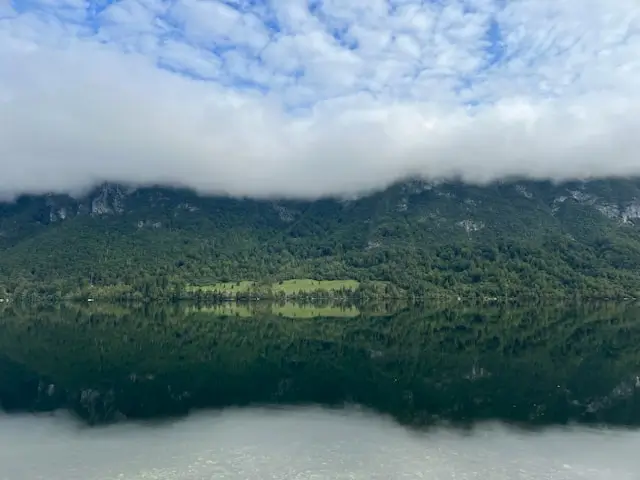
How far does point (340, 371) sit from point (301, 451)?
1106 inches

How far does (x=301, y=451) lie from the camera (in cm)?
3195

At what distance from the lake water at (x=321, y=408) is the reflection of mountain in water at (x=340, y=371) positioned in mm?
241

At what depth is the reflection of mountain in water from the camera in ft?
145

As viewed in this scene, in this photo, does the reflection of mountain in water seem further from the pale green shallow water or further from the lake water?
the pale green shallow water

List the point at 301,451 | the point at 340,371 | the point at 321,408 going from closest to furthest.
→ the point at 301,451 → the point at 321,408 → the point at 340,371

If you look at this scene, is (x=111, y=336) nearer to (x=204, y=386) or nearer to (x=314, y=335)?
(x=314, y=335)

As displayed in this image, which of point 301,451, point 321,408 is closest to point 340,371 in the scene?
point 321,408

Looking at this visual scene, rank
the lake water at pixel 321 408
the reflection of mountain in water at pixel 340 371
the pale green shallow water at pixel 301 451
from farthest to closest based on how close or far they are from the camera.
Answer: the reflection of mountain in water at pixel 340 371, the lake water at pixel 321 408, the pale green shallow water at pixel 301 451

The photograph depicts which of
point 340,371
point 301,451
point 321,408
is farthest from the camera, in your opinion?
point 340,371

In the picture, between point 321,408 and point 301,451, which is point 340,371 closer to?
point 321,408

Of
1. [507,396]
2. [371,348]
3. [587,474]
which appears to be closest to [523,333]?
[371,348]

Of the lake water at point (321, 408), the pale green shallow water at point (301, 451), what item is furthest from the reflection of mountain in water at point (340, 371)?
the pale green shallow water at point (301, 451)

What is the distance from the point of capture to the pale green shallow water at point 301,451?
2842cm

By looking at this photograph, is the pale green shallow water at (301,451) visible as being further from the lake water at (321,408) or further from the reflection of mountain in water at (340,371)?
the reflection of mountain in water at (340,371)
